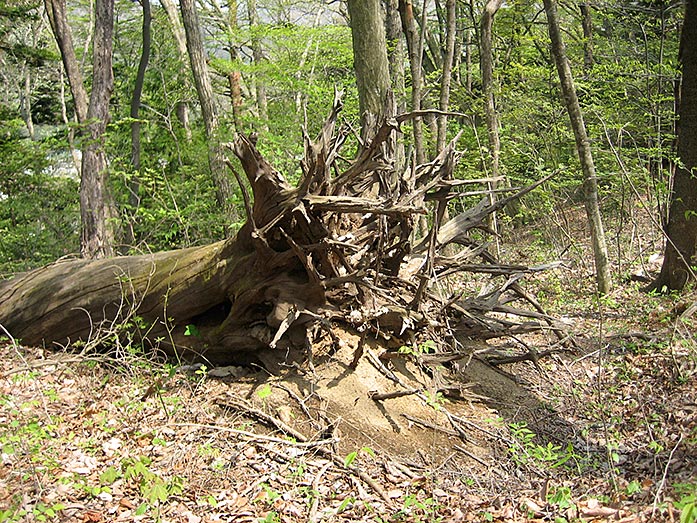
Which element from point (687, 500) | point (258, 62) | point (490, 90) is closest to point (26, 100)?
point (258, 62)

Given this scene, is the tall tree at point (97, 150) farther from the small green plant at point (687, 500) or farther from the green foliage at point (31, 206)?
the small green plant at point (687, 500)

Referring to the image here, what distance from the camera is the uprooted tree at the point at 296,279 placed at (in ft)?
16.2

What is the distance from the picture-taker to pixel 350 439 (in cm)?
466

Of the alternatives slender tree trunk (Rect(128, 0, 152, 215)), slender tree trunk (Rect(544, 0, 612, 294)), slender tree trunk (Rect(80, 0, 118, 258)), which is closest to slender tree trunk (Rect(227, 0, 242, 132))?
slender tree trunk (Rect(128, 0, 152, 215))

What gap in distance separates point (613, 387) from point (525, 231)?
31.5ft

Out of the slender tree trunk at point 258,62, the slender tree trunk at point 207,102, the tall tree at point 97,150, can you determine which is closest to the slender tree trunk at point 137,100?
the slender tree trunk at point 207,102

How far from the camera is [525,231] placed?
587 inches

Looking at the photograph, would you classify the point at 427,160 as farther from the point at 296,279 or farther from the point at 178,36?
the point at 296,279

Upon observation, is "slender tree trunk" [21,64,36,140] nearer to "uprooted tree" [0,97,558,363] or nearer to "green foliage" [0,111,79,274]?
"green foliage" [0,111,79,274]

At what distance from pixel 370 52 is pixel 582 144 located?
3.36 m

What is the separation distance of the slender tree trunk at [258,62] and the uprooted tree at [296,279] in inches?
229

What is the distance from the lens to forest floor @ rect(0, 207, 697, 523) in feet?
12.0

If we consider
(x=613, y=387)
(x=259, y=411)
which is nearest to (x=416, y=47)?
(x=613, y=387)

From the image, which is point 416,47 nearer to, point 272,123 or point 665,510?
point 272,123
